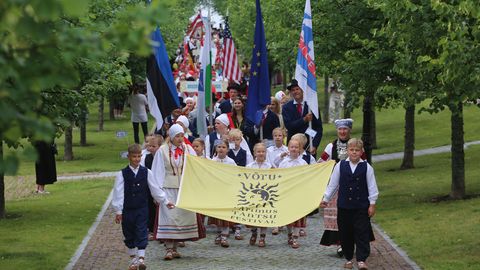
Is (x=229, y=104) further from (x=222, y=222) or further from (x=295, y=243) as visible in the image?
(x=295, y=243)

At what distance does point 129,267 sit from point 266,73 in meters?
5.66

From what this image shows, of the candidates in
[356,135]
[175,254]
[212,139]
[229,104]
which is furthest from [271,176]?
[356,135]

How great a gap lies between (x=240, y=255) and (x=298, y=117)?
15.0 feet

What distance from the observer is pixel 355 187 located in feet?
41.1

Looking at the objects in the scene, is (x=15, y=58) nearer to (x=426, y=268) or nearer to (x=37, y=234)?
(x=426, y=268)

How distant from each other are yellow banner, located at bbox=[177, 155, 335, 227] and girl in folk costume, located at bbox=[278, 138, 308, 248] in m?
0.62

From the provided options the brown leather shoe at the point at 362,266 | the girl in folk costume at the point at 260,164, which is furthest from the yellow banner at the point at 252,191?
the brown leather shoe at the point at 362,266

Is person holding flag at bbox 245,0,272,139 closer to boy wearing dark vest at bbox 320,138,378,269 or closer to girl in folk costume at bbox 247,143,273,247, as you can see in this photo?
girl in folk costume at bbox 247,143,273,247

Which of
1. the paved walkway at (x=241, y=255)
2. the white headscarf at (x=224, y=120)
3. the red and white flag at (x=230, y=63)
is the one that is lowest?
the paved walkway at (x=241, y=255)

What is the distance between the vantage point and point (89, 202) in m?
20.8

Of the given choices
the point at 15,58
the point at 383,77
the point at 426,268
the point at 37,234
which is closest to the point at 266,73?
the point at 383,77

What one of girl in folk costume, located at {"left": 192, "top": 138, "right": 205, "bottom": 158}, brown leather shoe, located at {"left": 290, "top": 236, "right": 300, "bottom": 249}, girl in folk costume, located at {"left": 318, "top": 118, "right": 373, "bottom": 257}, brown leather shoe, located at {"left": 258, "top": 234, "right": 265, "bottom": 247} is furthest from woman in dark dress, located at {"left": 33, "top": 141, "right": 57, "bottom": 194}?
girl in folk costume, located at {"left": 318, "top": 118, "right": 373, "bottom": 257}

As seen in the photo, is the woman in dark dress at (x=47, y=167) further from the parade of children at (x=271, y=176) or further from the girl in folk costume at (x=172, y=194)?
the girl in folk costume at (x=172, y=194)

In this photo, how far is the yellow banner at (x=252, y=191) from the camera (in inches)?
554
